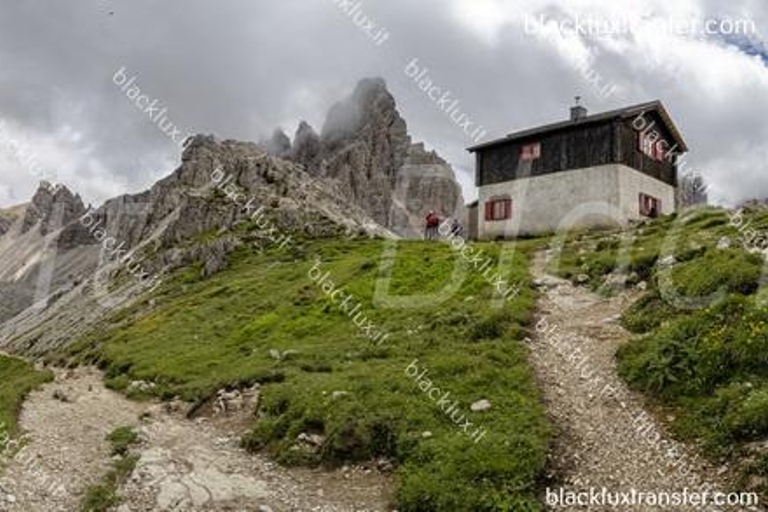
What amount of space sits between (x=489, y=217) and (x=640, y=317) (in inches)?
1413

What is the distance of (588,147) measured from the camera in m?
55.5

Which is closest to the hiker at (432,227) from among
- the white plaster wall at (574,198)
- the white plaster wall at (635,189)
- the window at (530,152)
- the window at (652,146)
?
the white plaster wall at (574,198)

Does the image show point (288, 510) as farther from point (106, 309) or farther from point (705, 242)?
point (106, 309)

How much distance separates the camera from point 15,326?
9425 centimetres

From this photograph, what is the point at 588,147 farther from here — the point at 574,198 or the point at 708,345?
the point at 708,345

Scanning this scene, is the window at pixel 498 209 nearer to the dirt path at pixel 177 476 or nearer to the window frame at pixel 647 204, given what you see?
the window frame at pixel 647 204

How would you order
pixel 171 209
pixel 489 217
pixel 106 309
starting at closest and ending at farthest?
1. pixel 489 217
2. pixel 106 309
3. pixel 171 209

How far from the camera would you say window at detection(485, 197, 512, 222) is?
58.8 meters

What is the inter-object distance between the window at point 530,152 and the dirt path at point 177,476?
4085 cm

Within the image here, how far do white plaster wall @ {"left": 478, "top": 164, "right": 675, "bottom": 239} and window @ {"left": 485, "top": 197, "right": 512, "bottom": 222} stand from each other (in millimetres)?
377

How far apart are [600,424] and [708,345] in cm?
363

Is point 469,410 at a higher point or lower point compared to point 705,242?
lower

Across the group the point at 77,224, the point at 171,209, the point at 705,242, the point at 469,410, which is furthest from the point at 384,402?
the point at 77,224

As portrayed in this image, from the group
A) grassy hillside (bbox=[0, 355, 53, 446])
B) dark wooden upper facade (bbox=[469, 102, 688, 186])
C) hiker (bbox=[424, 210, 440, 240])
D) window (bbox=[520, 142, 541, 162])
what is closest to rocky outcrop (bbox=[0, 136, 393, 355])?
hiker (bbox=[424, 210, 440, 240])
